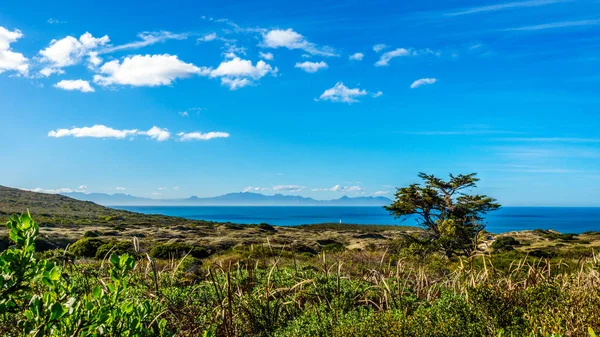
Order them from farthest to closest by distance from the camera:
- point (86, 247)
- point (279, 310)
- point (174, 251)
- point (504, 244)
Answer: point (504, 244) < point (86, 247) < point (174, 251) < point (279, 310)

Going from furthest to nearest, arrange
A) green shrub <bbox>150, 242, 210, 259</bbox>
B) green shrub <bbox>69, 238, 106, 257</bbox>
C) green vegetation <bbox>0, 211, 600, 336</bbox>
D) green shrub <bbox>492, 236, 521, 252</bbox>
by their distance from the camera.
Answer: green shrub <bbox>492, 236, 521, 252</bbox> → green shrub <bbox>69, 238, 106, 257</bbox> → green shrub <bbox>150, 242, 210, 259</bbox> → green vegetation <bbox>0, 211, 600, 336</bbox>

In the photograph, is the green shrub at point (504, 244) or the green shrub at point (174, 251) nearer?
the green shrub at point (174, 251)

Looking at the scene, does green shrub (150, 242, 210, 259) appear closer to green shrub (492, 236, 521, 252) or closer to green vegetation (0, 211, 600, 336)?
green vegetation (0, 211, 600, 336)

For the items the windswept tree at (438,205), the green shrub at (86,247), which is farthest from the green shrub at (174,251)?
the windswept tree at (438,205)

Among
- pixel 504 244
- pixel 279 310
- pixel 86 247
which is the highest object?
pixel 279 310

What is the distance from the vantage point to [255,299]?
5.43 metres

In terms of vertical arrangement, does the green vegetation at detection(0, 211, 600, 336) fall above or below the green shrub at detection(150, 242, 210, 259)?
above

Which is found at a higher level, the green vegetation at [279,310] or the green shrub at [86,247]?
the green vegetation at [279,310]

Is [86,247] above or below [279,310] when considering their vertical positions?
below

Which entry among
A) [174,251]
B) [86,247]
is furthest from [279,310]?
[86,247]

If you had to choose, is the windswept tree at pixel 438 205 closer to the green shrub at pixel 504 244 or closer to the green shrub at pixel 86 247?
the green shrub at pixel 504 244

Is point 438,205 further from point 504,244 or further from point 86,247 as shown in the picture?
point 86,247

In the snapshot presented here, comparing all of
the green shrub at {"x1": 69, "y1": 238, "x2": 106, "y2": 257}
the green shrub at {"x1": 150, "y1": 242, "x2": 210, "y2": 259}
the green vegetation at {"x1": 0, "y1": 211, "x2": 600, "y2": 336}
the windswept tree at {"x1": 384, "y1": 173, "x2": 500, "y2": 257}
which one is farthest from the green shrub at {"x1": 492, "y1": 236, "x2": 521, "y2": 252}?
the green vegetation at {"x1": 0, "y1": 211, "x2": 600, "y2": 336}

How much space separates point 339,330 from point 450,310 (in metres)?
1.34
